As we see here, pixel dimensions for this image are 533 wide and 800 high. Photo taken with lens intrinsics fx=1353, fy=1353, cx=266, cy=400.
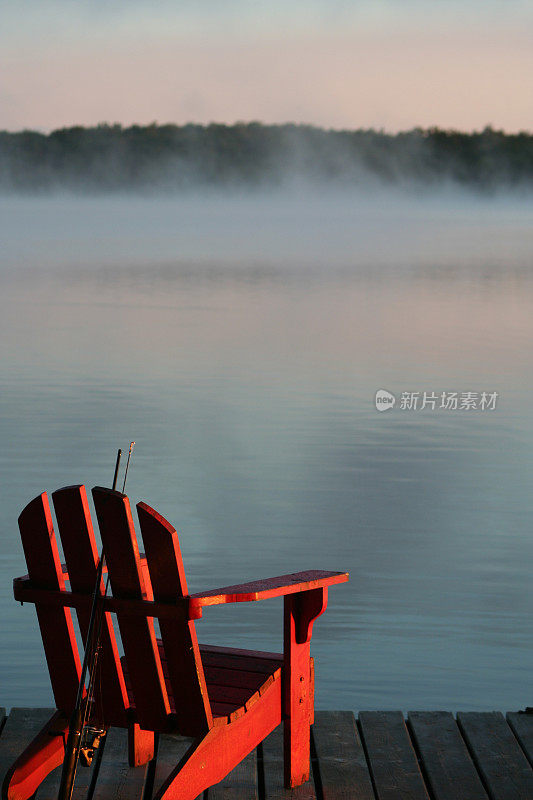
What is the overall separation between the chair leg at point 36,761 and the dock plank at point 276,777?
1.82ft

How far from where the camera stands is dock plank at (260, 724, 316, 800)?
3.46 m

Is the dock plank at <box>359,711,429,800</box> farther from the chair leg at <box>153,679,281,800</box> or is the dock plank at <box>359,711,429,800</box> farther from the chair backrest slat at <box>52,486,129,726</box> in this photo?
the chair backrest slat at <box>52,486,129,726</box>

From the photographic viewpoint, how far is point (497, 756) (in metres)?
3.70

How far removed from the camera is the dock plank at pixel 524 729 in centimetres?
374

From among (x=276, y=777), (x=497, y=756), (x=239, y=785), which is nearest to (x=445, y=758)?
(x=497, y=756)

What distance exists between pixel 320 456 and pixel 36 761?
6.45 meters

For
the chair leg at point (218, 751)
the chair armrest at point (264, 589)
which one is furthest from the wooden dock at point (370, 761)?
the chair armrest at point (264, 589)

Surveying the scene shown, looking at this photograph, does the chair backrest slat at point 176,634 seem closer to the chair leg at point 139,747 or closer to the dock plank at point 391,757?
the chair leg at point 139,747

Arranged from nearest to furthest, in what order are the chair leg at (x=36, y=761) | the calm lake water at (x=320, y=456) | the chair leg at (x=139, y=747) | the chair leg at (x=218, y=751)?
the chair leg at (x=218, y=751), the chair leg at (x=36, y=761), the chair leg at (x=139, y=747), the calm lake water at (x=320, y=456)

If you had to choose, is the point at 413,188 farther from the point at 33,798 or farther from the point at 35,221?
the point at 33,798

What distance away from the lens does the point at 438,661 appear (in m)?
5.32

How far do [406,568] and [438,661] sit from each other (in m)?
1.58

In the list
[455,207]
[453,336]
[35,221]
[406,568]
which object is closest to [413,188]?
[455,207]

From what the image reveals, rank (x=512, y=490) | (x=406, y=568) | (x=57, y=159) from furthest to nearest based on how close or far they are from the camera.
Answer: (x=57, y=159), (x=512, y=490), (x=406, y=568)
